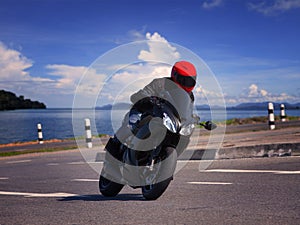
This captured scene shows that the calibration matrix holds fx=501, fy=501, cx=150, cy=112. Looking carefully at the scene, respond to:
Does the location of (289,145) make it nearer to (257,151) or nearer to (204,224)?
(257,151)

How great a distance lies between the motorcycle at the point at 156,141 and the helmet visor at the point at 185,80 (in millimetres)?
128

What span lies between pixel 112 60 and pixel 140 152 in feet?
4.20

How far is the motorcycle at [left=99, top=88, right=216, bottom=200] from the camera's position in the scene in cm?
500

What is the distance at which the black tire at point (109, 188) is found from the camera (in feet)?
19.4

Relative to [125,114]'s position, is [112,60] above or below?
above

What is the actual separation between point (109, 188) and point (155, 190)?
95cm

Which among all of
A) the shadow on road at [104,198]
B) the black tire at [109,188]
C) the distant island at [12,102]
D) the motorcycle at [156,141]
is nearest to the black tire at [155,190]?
the motorcycle at [156,141]

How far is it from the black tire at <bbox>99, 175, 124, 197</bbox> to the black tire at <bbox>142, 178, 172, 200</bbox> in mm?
568

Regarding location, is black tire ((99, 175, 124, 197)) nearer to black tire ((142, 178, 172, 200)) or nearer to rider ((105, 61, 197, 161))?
black tire ((142, 178, 172, 200))

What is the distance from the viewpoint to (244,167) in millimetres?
8367

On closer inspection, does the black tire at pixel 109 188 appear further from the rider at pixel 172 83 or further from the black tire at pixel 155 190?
the rider at pixel 172 83

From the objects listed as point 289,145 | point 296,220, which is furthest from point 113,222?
point 289,145

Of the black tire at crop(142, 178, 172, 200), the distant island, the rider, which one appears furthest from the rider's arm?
the distant island

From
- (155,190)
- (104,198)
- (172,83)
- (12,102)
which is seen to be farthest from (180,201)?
(12,102)
